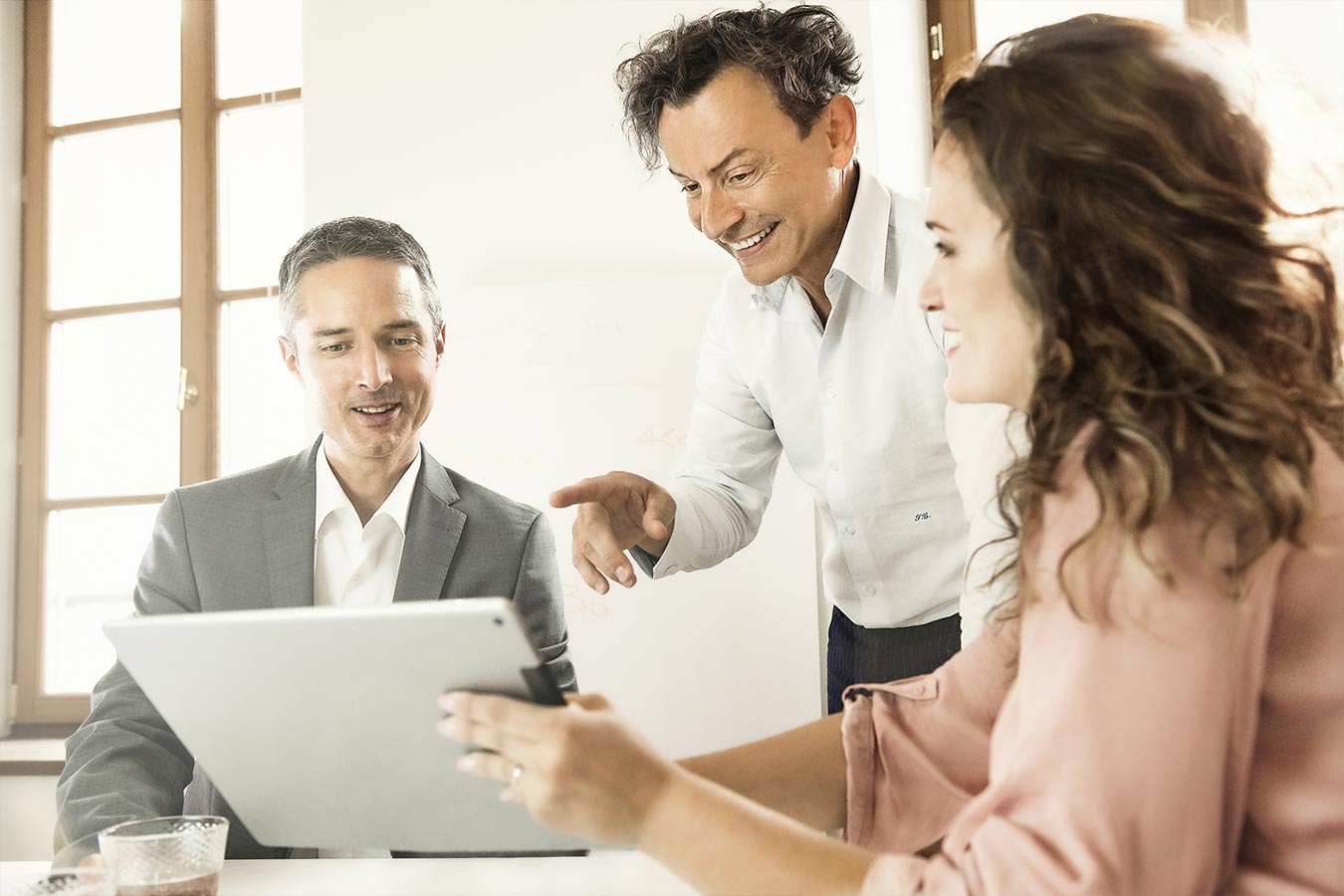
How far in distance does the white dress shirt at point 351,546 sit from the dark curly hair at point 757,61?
2.67ft

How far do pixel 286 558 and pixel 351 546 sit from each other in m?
→ 0.12

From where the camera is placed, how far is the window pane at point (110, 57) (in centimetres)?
346

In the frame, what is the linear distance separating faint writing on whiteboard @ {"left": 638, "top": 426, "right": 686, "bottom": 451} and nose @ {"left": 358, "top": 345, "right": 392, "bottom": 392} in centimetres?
98

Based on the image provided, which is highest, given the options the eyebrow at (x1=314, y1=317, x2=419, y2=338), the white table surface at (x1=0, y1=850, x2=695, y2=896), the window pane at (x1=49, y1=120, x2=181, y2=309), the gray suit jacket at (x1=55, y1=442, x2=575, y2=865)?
the window pane at (x1=49, y1=120, x2=181, y2=309)

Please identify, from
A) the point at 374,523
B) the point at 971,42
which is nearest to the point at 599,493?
the point at 374,523

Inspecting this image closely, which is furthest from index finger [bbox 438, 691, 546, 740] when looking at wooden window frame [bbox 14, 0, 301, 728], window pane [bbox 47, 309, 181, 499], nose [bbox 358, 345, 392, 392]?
window pane [bbox 47, 309, 181, 499]

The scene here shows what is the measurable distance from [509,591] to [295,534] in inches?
14.1

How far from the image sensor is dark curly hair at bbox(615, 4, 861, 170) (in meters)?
1.90

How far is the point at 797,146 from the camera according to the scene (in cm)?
189

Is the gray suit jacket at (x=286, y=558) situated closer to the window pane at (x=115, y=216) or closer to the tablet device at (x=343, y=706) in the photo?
the tablet device at (x=343, y=706)

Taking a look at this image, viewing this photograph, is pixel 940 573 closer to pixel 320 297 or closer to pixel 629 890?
pixel 629 890

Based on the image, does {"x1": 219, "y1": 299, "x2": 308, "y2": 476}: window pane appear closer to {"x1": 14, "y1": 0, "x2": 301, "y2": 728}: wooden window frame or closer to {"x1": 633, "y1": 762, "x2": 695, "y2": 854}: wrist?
{"x1": 14, "y1": 0, "x2": 301, "y2": 728}: wooden window frame

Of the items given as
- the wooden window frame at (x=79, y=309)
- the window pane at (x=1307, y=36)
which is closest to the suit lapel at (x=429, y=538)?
the wooden window frame at (x=79, y=309)

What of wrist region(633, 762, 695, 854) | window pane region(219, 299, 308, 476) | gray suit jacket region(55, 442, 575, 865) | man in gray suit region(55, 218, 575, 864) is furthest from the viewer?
window pane region(219, 299, 308, 476)
